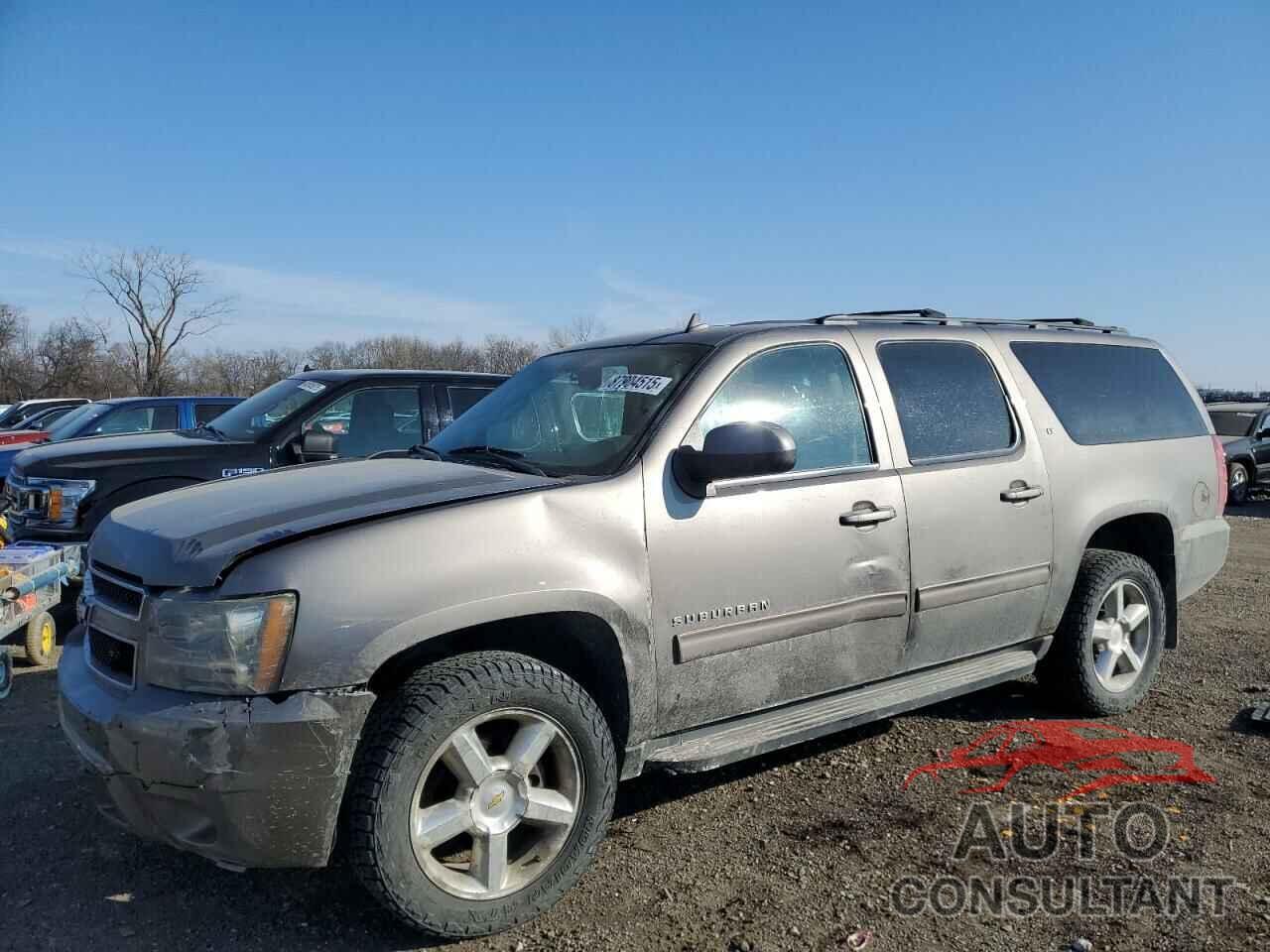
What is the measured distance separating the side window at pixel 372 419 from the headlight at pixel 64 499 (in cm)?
152

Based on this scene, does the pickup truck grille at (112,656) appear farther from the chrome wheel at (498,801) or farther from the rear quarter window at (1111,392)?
the rear quarter window at (1111,392)

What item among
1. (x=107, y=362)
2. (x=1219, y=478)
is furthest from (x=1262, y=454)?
(x=107, y=362)

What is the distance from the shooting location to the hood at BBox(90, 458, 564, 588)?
264 centimetres

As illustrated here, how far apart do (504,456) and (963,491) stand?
6.26 ft

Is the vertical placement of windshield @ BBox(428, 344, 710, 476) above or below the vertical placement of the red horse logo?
above

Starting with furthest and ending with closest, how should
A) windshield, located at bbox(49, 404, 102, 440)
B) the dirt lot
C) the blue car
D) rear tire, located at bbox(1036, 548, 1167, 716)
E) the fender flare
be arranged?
1. the blue car
2. windshield, located at bbox(49, 404, 102, 440)
3. rear tire, located at bbox(1036, 548, 1167, 716)
4. the dirt lot
5. the fender flare

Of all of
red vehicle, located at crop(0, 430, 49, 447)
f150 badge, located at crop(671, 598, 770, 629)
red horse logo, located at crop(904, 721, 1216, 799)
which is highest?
red vehicle, located at crop(0, 430, 49, 447)

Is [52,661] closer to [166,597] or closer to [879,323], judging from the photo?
[166,597]

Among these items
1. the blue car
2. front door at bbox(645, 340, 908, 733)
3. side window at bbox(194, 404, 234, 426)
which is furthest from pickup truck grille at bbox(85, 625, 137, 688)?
side window at bbox(194, 404, 234, 426)

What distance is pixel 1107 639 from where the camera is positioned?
4.74 metres

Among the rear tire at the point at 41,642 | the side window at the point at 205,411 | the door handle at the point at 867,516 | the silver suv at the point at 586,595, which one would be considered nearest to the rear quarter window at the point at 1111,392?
the silver suv at the point at 586,595

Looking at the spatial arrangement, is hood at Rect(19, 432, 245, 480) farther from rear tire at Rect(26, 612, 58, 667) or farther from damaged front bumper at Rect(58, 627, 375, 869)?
damaged front bumper at Rect(58, 627, 375, 869)

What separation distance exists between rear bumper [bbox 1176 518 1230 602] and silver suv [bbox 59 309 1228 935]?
435 mm

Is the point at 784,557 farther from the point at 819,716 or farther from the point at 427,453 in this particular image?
the point at 427,453
